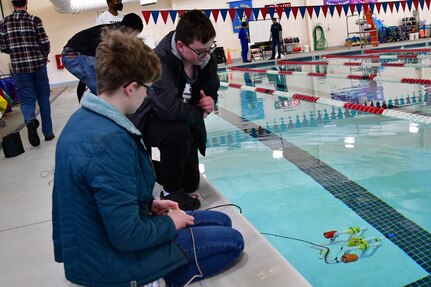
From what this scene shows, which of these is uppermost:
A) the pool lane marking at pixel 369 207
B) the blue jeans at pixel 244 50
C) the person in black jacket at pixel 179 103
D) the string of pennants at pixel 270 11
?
the string of pennants at pixel 270 11

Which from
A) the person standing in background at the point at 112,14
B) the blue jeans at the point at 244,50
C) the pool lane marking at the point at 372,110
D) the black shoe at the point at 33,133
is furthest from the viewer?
the blue jeans at the point at 244,50

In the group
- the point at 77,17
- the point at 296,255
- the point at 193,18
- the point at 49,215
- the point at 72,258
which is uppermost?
the point at 77,17

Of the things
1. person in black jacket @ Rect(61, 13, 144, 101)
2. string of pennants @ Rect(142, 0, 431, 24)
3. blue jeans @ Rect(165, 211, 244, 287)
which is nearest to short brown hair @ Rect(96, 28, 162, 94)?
blue jeans @ Rect(165, 211, 244, 287)

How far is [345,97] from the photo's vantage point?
6602 mm

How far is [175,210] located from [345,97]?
18.2ft

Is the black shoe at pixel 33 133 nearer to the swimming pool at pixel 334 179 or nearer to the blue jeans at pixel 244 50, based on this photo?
the swimming pool at pixel 334 179

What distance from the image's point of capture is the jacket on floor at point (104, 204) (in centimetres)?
121

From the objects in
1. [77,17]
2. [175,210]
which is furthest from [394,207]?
[77,17]

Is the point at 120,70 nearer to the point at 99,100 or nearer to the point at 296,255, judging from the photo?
the point at 99,100

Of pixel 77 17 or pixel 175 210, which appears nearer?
pixel 175 210

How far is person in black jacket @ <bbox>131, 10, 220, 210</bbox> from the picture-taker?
2162mm

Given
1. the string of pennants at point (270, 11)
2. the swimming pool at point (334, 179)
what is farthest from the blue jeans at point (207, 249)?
the string of pennants at point (270, 11)

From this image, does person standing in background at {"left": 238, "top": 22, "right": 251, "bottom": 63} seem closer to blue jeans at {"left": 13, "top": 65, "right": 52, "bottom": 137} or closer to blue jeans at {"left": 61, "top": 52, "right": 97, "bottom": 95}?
blue jeans at {"left": 13, "top": 65, "right": 52, "bottom": 137}

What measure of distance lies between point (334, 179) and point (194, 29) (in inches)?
70.1
